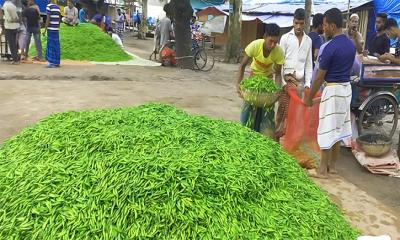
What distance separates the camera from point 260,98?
4.64 meters

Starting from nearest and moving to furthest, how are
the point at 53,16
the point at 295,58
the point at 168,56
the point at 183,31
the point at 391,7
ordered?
the point at 295,58 → the point at 53,16 → the point at 183,31 → the point at 168,56 → the point at 391,7

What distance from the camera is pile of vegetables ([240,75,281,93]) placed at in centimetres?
463

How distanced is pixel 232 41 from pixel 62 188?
1508 centimetres

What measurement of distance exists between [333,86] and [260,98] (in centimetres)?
77

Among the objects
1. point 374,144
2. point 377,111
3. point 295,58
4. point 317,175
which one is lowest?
point 317,175

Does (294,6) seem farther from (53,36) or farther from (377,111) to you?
(377,111)

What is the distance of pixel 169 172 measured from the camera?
228cm

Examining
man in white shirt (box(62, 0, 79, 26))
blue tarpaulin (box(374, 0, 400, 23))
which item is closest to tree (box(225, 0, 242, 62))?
blue tarpaulin (box(374, 0, 400, 23))

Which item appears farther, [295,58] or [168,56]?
[168,56]

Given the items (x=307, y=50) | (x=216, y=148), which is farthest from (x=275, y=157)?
(x=307, y=50)

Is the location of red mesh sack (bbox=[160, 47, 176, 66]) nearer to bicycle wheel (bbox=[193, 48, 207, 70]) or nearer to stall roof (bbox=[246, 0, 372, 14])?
bicycle wheel (bbox=[193, 48, 207, 70])

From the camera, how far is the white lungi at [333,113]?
4.64 m

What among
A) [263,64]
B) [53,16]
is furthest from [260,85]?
[53,16]

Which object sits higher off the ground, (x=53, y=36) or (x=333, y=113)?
(x=53, y=36)
